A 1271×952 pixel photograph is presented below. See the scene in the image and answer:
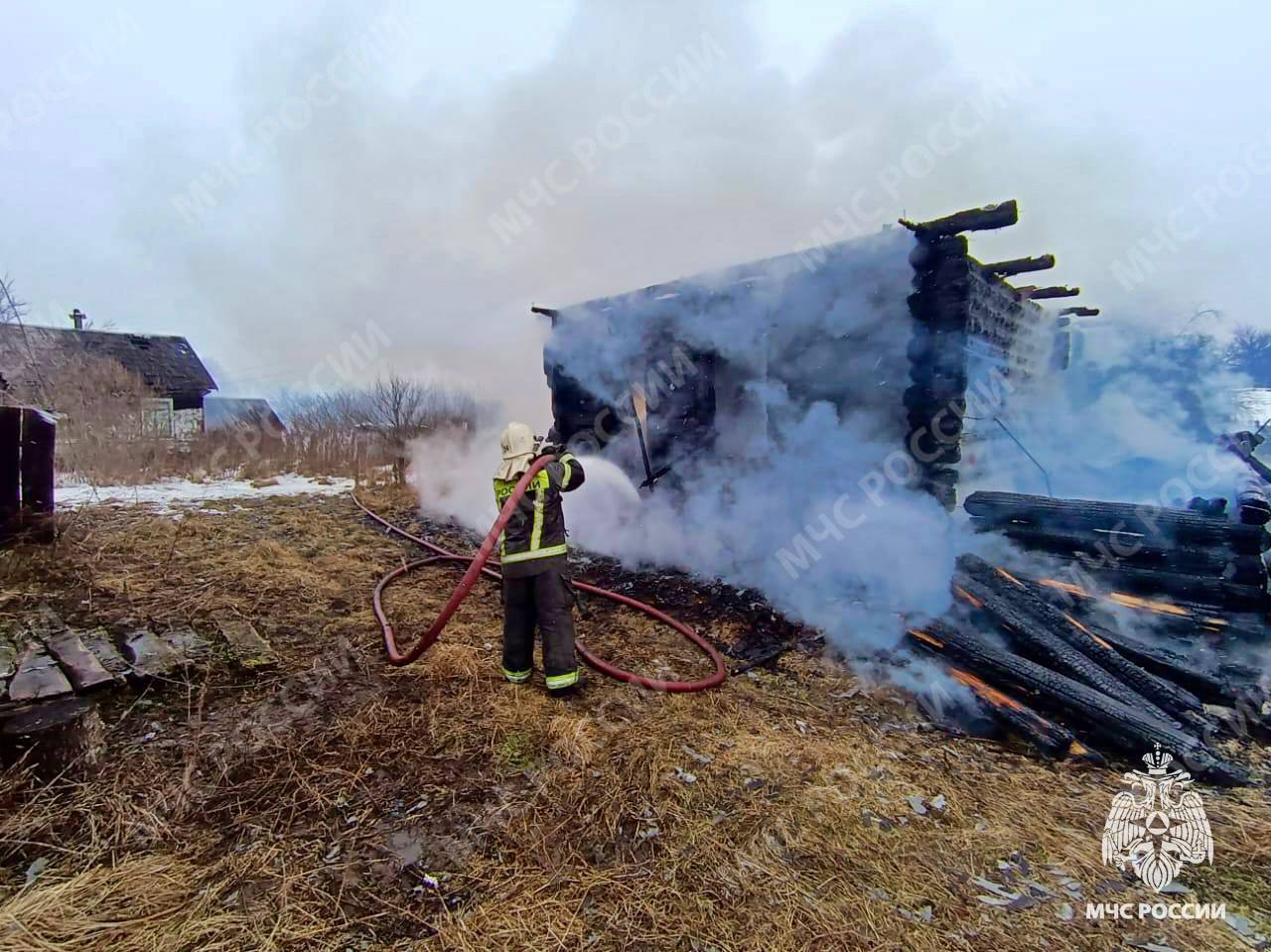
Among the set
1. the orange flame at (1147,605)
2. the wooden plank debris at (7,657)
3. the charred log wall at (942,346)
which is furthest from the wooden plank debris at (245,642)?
the orange flame at (1147,605)

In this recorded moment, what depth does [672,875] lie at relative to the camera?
7.04ft

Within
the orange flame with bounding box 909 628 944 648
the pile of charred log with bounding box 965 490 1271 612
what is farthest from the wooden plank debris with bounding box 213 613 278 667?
the pile of charred log with bounding box 965 490 1271 612

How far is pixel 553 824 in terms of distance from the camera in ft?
7.90

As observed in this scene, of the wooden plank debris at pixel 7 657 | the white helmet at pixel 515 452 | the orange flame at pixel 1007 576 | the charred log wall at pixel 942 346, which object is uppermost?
the charred log wall at pixel 942 346

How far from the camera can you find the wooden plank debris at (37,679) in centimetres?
311

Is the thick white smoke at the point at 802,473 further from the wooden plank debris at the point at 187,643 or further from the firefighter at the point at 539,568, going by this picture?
the wooden plank debris at the point at 187,643

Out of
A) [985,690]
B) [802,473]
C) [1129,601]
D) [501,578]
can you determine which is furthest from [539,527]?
[1129,601]

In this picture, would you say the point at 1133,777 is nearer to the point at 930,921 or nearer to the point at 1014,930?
the point at 1014,930

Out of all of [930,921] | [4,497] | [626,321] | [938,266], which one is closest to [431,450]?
[626,321]

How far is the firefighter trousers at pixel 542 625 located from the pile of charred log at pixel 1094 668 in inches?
109

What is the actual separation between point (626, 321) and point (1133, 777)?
778 centimetres

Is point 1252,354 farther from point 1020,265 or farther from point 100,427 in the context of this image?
point 100,427

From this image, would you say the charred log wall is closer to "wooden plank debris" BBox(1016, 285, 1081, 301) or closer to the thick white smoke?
the thick white smoke

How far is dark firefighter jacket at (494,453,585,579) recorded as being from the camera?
11.7 ft
